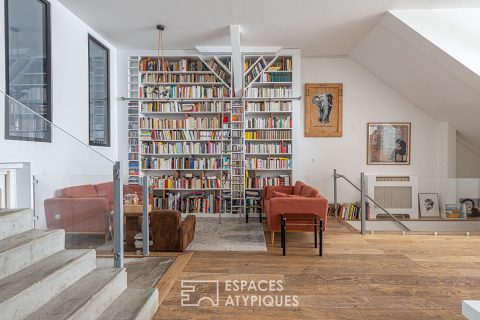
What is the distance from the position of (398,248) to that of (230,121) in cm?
400

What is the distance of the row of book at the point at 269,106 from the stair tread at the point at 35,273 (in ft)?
15.5

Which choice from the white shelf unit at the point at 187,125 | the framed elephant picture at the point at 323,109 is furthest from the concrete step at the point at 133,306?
the framed elephant picture at the point at 323,109

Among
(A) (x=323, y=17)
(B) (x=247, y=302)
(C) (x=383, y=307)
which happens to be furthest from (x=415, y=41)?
(B) (x=247, y=302)

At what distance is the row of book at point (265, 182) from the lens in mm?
6781

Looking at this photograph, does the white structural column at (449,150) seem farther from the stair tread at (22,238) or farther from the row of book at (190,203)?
the stair tread at (22,238)

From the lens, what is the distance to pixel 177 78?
6.82 meters

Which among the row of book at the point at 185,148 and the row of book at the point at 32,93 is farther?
the row of book at the point at 185,148

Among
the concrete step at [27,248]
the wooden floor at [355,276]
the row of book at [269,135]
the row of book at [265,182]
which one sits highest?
the row of book at [269,135]

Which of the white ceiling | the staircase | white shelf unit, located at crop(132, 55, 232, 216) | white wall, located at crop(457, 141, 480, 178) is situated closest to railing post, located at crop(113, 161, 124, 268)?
the staircase

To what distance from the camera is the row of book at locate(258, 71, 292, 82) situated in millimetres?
6746

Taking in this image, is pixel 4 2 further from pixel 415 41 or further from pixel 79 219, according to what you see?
pixel 415 41

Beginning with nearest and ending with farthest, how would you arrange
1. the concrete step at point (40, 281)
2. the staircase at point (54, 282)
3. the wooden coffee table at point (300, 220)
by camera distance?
1. the concrete step at point (40, 281)
2. the staircase at point (54, 282)
3. the wooden coffee table at point (300, 220)

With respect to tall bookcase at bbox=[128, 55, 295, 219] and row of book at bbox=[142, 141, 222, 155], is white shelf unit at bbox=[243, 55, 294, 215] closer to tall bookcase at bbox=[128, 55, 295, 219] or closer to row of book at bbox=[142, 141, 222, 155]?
tall bookcase at bbox=[128, 55, 295, 219]

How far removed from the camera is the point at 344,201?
7223mm
